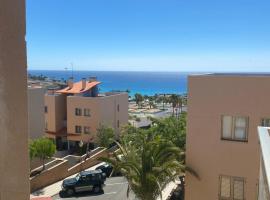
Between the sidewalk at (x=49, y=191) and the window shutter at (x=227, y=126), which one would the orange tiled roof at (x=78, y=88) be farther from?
the window shutter at (x=227, y=126)

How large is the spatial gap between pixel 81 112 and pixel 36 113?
7742 mm

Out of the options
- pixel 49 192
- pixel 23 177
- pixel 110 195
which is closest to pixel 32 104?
pixel 49 192

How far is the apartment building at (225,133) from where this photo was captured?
16.4 metres

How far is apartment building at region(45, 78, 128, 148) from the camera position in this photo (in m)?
45.6

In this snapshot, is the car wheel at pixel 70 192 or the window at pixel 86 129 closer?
the car wheel at pixel 70 192

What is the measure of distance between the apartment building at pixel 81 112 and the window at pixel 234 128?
28927 millimetres

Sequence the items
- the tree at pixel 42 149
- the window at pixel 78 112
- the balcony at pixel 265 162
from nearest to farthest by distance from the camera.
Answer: the balcony at pixel 265 162
the tree at pixel 42 149
the window at pixel 78 112

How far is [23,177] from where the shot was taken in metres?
2.28

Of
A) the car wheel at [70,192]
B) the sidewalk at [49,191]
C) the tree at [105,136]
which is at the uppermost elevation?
the tree at [105,136]

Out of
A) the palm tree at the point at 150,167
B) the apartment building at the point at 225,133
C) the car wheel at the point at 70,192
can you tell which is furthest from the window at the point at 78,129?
the apartment building at the point at 225,133

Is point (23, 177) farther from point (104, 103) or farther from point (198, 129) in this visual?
point (104, 103)

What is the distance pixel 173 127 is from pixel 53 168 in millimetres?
Answer: 10779

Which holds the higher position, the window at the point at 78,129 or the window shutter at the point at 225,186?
the window shutter at the point at 225,186

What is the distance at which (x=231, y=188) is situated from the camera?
17453 mm
